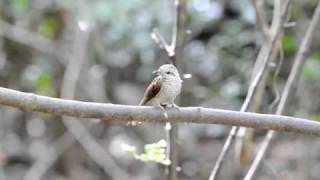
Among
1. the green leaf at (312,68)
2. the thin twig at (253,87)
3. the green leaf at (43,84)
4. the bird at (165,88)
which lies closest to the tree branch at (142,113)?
the bird at (165,88)

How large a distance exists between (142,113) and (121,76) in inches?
160

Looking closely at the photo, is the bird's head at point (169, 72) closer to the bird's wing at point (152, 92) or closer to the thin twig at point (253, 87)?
the bird's wing at point (152, 92)

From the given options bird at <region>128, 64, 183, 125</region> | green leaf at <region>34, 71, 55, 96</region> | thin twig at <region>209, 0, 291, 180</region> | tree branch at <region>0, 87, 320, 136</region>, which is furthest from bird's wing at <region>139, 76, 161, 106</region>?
green leaf at <region>34, 71, 55, 96</region>

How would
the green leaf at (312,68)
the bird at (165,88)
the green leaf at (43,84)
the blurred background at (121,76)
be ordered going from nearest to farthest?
the bird at (165,88) → the green leaf at (312,68) → the blurred background at (121,76) → the green leaf at (43,84)

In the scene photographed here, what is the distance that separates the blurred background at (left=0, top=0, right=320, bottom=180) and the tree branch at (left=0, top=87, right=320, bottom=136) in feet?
9.26

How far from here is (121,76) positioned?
5770 mm

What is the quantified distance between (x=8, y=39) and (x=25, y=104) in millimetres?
3775

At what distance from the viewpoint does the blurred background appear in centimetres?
483

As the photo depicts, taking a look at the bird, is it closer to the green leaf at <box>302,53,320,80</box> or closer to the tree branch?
the tree branch

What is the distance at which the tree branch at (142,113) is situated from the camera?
62.9 inches

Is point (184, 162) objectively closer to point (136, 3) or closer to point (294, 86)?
point (136, 3)

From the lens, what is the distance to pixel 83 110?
1.62 metres

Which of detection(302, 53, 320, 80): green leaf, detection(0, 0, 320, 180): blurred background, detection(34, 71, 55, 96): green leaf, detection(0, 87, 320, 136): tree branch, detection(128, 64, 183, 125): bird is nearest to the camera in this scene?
detection(0, 87, 320, 136): tree branch

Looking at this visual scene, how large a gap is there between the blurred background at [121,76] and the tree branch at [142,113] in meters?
2.82
